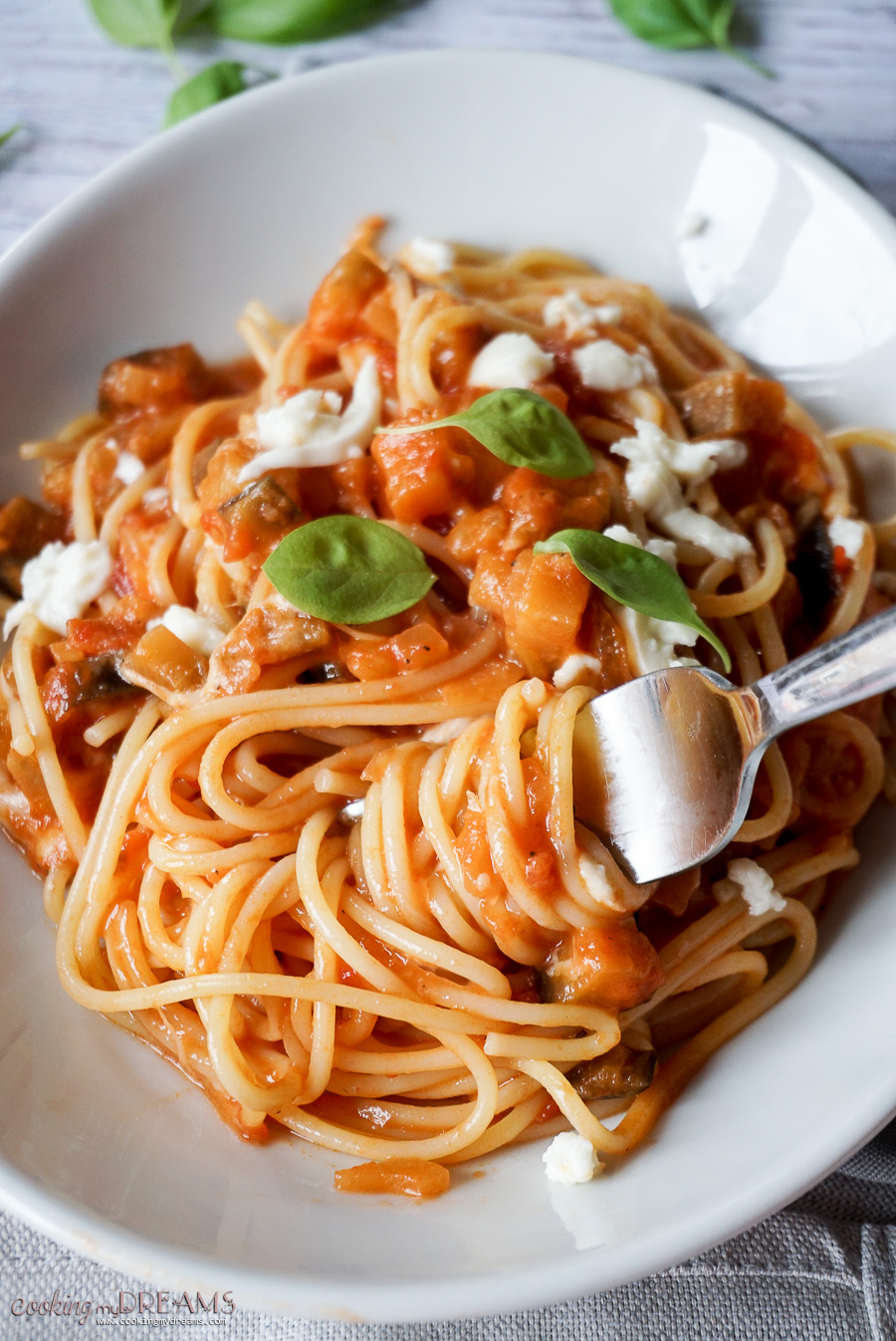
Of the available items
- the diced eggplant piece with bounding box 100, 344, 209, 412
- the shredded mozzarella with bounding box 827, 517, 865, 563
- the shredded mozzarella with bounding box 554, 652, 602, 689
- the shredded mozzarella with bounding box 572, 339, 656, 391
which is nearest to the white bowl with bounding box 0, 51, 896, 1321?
the diced eggplant piece with bounding box 100, 344, 209, 412

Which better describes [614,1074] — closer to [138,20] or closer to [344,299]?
[344,299]

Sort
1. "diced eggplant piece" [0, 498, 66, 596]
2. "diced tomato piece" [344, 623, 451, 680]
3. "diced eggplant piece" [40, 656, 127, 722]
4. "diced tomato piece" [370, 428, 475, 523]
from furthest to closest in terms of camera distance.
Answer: "diced eggplant piece" [0, 498, 66, 596]
"diced eggplant piece" [40, 656, 127, 722]
"diced tomato piece" [370, 428, 475, 523]
"diced tomato piece" [344, 623, 451, 680]

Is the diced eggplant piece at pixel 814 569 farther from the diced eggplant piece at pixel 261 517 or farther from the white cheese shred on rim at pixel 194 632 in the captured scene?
the white cheese shred on rim at pixel 194 632

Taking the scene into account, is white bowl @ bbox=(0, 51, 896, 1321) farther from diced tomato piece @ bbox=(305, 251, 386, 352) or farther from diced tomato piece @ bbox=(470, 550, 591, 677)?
diced tomato piece @ bbox=(470, 550, 591, 677)

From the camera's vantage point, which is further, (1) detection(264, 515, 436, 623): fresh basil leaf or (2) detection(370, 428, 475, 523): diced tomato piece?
(2) detection(370, 428, 475, 523): diced tomato piece

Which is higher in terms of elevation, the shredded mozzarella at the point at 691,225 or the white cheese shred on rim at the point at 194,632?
the shredded mozzarella at the point at 691,225

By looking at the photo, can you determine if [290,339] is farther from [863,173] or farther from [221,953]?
[863,173]

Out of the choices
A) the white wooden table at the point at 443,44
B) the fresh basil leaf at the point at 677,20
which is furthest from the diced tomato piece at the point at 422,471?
the fresh basil leaf at the point at 677,20
